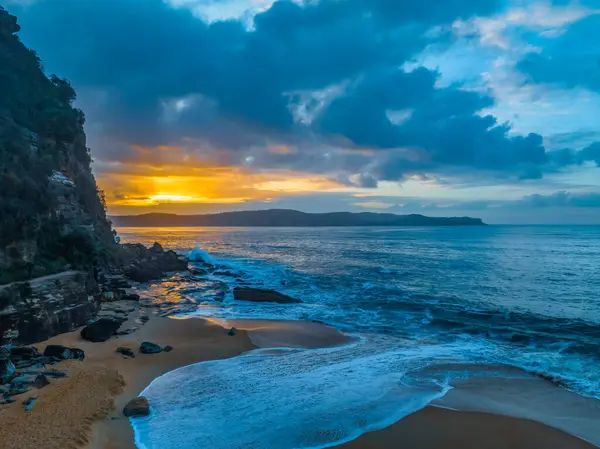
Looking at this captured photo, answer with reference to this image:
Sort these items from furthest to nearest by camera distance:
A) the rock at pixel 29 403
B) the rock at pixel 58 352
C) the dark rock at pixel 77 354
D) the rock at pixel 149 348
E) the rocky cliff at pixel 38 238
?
the rock at pixel 149 348
the rocky cliff at pixel 38 238
the dark rock at pixel 77 354
the rock at pixel 58 352
the rock at pixel 29 403

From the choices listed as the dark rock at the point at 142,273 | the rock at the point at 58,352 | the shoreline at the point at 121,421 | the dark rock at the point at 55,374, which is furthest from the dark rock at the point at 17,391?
the dark rock at the point at 142,273

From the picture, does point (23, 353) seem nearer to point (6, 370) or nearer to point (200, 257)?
point (6, 370)

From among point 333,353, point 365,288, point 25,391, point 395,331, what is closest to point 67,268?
point 25,391

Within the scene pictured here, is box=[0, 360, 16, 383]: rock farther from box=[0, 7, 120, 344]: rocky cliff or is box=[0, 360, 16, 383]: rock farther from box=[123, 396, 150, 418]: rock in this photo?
box=[123, 396, 150, 418]: rock

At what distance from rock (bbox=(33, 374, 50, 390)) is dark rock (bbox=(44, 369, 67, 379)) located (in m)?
0.36

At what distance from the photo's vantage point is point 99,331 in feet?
41.9

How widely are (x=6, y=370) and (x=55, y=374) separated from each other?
1010 mm

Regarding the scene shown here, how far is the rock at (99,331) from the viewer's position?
12.5 meters

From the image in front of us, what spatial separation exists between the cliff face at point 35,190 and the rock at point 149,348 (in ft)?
13.0

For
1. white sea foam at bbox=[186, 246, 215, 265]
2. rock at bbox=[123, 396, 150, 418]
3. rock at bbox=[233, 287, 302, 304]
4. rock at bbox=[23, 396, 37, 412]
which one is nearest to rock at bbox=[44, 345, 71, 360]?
rock at bbox=[23, 396, 37, 412]

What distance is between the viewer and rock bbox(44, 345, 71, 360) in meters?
10.4

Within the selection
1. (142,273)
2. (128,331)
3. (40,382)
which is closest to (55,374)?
(40,382)

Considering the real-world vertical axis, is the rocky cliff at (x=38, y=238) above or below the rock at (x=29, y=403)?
above

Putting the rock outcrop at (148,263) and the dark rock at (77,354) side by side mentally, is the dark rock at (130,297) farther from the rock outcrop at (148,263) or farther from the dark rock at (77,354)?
the dark rock at (77,354)
